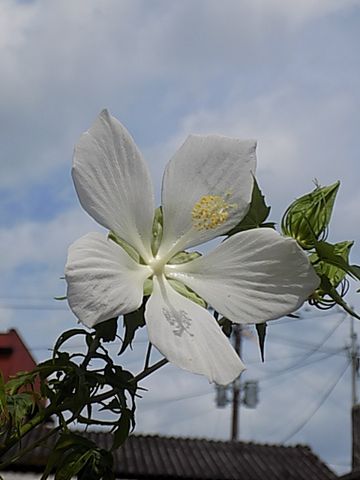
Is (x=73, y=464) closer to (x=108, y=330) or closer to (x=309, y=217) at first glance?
(x=108, y=330)

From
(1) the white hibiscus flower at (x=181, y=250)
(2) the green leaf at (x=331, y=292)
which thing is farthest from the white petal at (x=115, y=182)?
(2) the green leaf at (x=331, y=292)

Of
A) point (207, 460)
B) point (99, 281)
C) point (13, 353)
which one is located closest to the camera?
point (99, 281)

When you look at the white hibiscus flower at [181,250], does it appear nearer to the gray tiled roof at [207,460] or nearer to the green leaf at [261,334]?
the green leaf at [261,334]

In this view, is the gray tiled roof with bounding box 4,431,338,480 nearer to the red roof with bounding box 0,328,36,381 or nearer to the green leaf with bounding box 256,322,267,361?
the red roof with bounding box 0,328,36,381

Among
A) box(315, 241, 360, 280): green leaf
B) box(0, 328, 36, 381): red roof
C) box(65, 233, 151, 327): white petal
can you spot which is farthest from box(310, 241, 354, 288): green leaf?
box(0, 328, 36, 381): red roof

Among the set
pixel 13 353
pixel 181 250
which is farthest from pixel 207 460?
pixel 181 250
